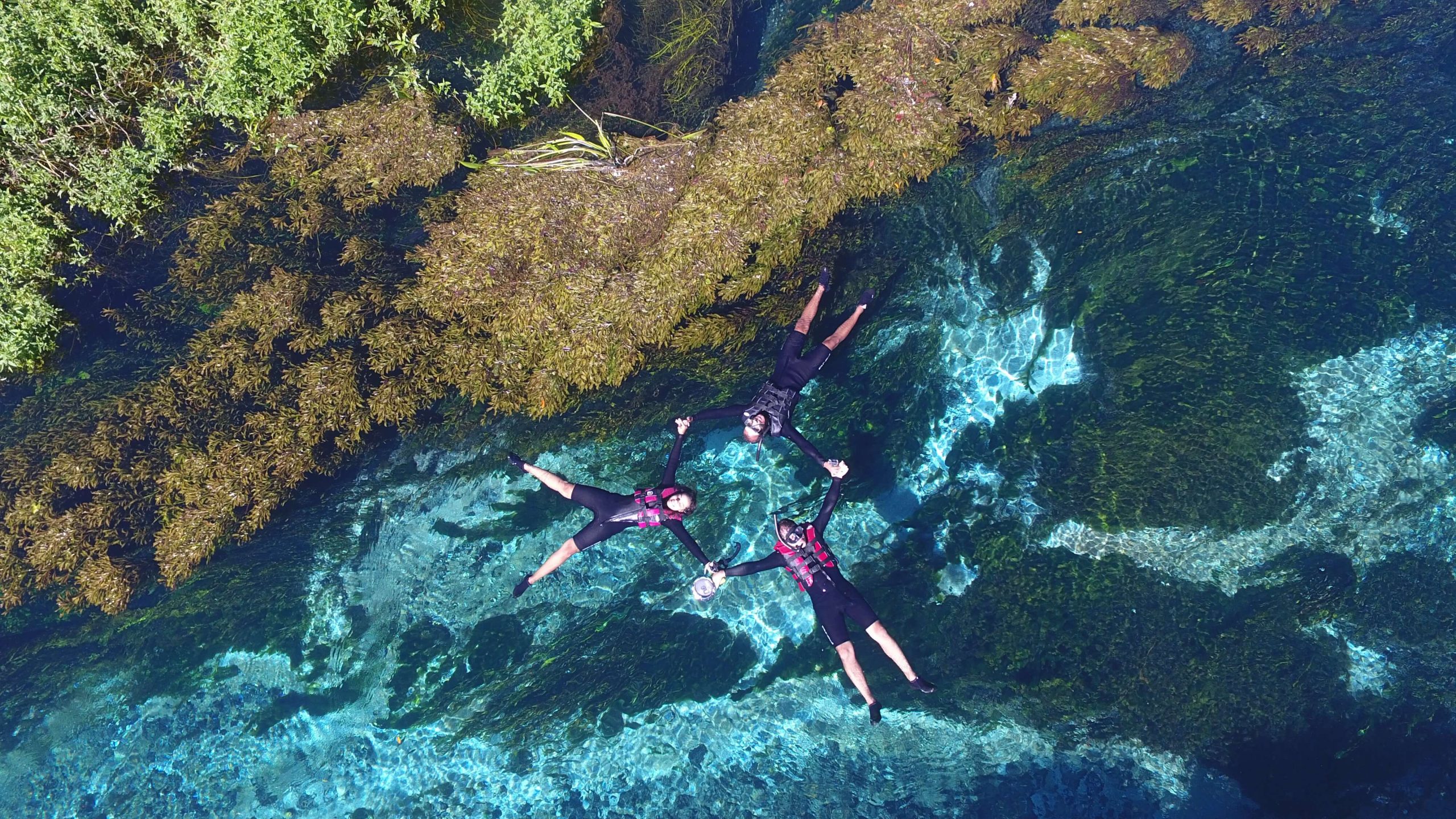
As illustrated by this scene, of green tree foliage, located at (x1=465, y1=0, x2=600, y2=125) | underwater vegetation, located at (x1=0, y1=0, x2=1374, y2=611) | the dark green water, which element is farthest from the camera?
green tree foliage, located at (x1=465, y1=0, x2=600, y2=125)

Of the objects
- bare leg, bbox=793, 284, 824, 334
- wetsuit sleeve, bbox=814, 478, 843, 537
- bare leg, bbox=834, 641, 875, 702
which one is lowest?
bare leg, bbox=834, 641, 875, 702

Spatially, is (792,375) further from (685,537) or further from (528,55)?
(528,55)

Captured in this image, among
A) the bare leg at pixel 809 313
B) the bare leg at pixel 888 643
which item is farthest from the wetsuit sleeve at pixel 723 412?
the bare leg at pixel 888 643

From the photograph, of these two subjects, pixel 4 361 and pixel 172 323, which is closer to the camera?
pixel 4 361

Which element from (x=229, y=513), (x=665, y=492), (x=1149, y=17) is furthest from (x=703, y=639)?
(x=1149, y=17)

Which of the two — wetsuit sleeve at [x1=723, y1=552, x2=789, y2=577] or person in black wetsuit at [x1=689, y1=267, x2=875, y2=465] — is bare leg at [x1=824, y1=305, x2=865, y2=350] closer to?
person in black wetsuit at [x1=689, y1=267, x2=875, y2=465]

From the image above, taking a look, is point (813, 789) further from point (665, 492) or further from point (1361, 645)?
point (1361, 645)

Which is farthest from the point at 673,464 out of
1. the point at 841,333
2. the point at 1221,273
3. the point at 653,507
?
the point at 1221,273

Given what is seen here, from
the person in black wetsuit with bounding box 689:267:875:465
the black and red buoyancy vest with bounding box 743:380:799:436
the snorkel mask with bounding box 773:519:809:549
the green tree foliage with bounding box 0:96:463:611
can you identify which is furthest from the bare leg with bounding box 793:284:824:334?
the green tree foliage with bounding box 0:96:463:611
